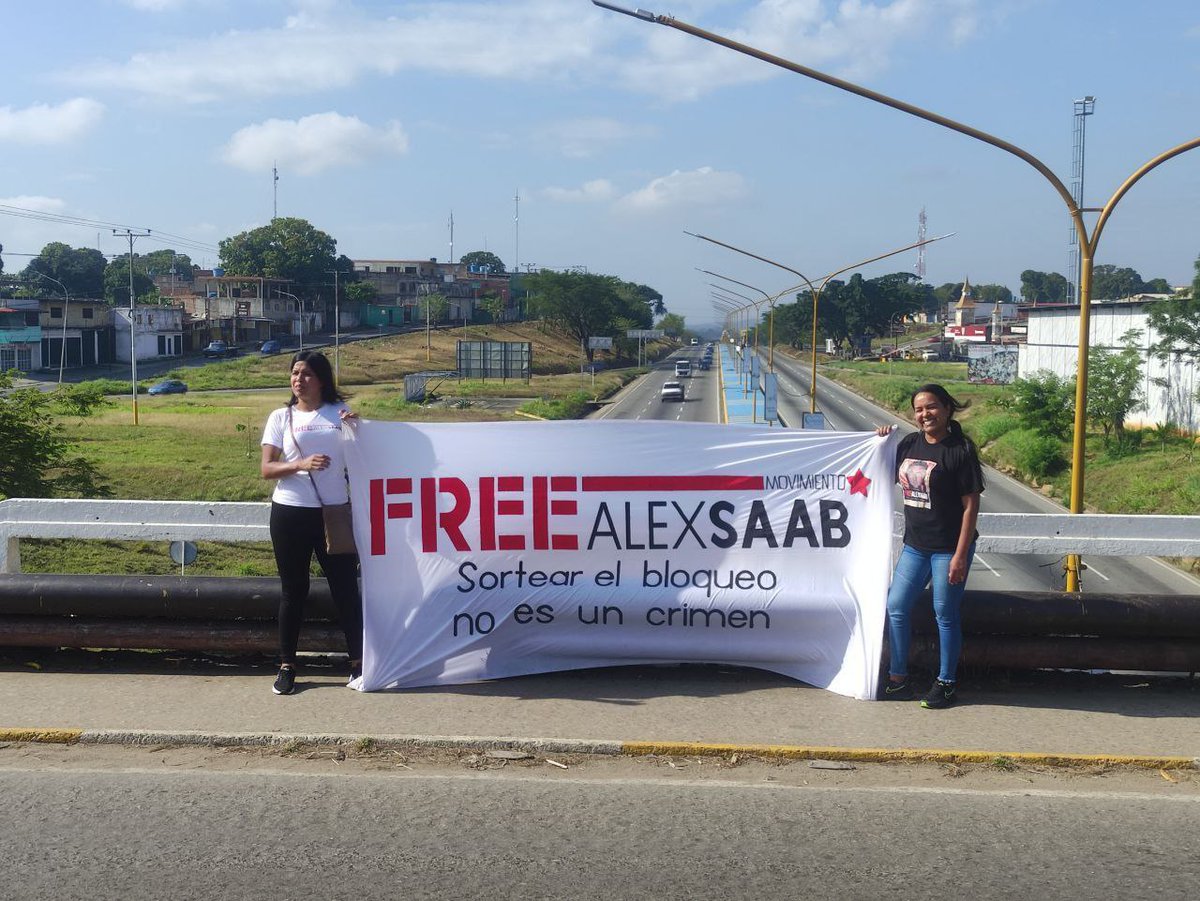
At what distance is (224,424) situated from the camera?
54.7 metres

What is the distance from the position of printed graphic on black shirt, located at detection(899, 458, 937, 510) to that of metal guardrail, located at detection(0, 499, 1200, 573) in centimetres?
47

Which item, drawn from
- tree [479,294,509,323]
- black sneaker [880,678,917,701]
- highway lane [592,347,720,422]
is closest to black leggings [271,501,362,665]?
black sneaker [880,678,917,701]

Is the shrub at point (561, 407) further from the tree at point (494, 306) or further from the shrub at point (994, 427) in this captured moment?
the tree at point (494, 306)

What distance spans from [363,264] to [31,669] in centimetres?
18505

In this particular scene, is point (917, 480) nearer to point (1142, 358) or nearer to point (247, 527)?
point (247, 527)

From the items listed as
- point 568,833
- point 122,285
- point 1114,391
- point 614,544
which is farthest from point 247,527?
point 122,285

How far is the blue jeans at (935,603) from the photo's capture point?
6090 mm

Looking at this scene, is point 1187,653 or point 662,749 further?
point 1187,653

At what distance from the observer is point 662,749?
5.52 metres

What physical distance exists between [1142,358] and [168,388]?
57948 mm

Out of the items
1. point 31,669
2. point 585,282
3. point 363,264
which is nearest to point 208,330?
point 585,282

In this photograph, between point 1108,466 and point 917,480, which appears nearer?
point 917,480

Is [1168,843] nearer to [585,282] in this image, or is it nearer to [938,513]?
[938,513]

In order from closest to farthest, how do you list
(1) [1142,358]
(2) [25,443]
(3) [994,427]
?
(2) [25,443] < (1) [1142,358] < (3) [994,427]
